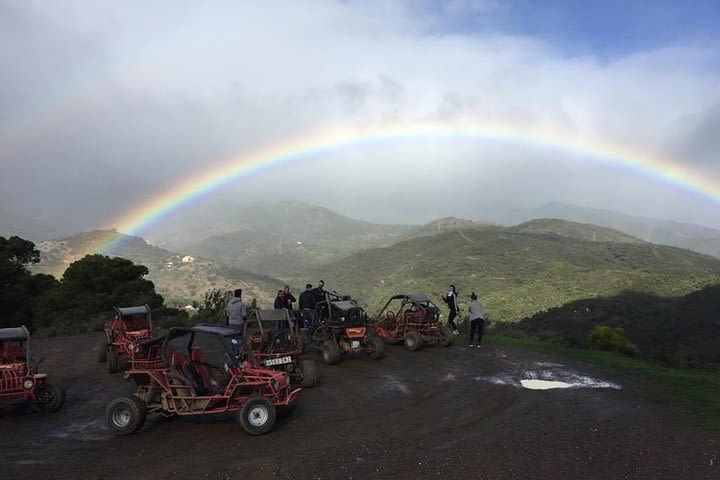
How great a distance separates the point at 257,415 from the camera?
27.3ft

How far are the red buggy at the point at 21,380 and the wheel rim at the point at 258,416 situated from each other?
4391 millimetres

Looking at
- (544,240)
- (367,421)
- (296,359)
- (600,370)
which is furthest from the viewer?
(544,240)

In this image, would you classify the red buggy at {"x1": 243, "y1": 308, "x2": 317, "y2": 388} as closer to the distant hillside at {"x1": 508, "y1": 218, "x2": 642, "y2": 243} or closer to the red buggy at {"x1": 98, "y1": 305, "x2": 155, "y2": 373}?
the red buggy at {"x1": 98, "y1": 305, "x2": 155, "y2": 373}

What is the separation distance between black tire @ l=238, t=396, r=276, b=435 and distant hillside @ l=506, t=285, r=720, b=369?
21.8 m

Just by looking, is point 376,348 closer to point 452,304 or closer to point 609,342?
point 452,304

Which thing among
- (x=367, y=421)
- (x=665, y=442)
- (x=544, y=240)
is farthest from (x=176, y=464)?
(x=544, y=240)

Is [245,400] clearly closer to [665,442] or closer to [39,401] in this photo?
[39,401]

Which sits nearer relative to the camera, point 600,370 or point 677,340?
point 600,370

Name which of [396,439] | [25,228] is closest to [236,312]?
[396,439]

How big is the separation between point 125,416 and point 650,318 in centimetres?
3838

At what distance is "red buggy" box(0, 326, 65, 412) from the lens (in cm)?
948

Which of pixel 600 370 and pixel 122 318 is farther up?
pixel 122 318

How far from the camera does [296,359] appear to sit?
11.0m

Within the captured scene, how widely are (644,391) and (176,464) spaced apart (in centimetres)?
972
